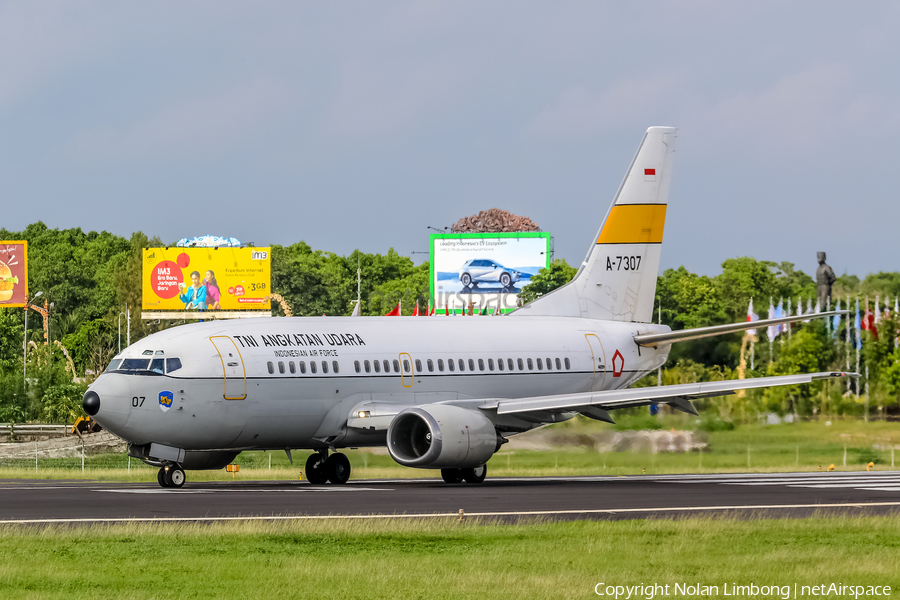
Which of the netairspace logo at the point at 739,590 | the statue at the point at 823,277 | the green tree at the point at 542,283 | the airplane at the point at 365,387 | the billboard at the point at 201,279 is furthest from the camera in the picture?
the green tree at the point at 542,283

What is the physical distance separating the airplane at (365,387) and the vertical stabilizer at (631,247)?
1.75 metres

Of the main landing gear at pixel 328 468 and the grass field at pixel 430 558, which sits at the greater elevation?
the grass field at pixel 430 558

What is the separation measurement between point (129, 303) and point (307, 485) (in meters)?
111

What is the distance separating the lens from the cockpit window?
30.4 meters

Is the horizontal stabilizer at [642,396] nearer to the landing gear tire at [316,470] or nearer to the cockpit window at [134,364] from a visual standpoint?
the landing gear tire at [316,470]

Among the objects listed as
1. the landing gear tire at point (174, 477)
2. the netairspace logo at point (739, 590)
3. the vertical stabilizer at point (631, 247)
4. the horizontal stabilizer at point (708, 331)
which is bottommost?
the landing gear tire at point (174, 477)

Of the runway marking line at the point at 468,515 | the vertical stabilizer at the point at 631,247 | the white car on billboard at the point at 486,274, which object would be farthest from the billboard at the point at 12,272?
the runway marking line at the point at 468,515

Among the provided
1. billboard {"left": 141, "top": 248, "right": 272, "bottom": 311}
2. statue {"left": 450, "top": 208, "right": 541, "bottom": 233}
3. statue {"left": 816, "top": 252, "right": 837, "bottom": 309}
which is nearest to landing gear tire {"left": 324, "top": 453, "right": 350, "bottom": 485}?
statue {"left": 816, "top": 252, "right": 837, "bottom": 309}

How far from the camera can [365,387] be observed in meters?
33.3

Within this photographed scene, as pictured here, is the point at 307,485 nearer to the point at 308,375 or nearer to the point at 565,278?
the point at 308,375

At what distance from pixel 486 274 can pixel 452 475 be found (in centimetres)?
10168

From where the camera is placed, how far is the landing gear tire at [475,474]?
3394 centimetres

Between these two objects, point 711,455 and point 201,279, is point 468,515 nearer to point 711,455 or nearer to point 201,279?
point 711,455

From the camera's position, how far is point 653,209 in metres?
41.8
